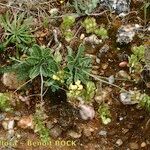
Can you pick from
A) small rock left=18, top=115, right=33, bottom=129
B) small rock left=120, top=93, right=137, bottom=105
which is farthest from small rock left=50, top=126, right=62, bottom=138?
small rock left=120, top=93, right=137, bottom=105

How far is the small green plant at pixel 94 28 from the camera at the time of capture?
11.7 feet

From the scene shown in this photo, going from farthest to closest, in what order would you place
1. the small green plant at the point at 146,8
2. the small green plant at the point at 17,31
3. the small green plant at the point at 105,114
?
the small green plant at the point at 146,8, the small green plant at the point at 17,31, the small green plant at the point at 105,114

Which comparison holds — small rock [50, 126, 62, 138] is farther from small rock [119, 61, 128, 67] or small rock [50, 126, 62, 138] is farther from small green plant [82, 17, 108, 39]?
small green plant [82, 17, 108, 39]

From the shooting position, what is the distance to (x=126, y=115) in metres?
3.29

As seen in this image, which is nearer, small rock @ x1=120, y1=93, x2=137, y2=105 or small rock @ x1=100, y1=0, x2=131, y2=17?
small rock @ x1=120, y1=93, x2=137, y2=105

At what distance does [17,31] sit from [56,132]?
793 mm

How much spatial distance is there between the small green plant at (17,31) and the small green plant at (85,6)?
37cm

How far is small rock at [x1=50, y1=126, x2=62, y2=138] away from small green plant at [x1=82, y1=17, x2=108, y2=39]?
0.77 meters

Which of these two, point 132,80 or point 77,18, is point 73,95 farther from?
point 77,18

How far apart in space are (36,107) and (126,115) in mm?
611

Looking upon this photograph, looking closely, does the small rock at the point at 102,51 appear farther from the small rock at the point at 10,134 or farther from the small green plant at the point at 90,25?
the small rock at the point at 10,134

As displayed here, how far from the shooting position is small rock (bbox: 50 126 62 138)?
128 inches

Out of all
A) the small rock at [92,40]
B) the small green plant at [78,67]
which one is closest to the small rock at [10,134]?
the small green plant at [78,67]

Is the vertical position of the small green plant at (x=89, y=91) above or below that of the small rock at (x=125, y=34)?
below
